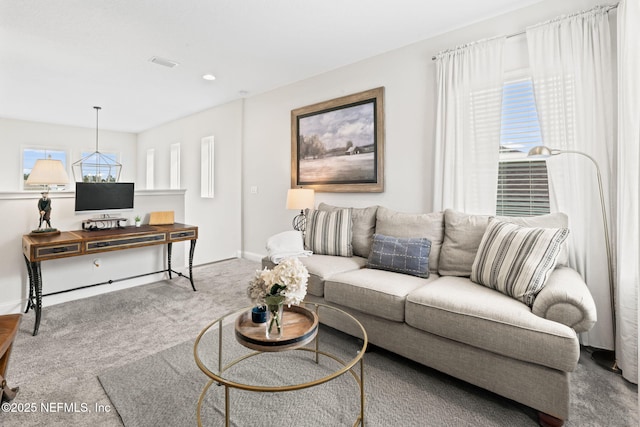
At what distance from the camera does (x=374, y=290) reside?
2.05 m

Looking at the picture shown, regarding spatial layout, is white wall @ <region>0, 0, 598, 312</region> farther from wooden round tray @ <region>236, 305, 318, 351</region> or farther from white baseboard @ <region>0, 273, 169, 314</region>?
wooden round tray @ <region>236, 305, 318, 351</region>

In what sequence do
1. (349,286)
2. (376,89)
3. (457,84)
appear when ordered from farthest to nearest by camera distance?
(376,89)
(457,84)
(349,286)

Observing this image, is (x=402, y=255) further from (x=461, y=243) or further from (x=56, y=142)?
(x=56, y=142)

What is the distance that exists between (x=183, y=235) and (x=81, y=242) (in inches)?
37.4

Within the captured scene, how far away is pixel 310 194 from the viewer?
370 cm

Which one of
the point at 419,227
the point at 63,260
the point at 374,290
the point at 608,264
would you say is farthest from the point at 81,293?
the point at 608,264

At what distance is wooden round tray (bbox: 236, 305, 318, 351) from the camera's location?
4.55 feet

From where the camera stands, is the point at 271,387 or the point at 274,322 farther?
the point at 274,322

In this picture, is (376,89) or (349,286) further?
(376,89)

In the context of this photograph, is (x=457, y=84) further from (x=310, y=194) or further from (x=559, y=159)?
(x=310, y=194)

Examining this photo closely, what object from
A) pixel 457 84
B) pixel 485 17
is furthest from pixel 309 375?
pixel 485 17

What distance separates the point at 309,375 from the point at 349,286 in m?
0.62

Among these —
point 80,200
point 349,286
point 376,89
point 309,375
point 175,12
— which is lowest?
point 309,375

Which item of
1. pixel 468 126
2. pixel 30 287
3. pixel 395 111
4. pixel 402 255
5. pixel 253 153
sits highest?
pixel 395 111
